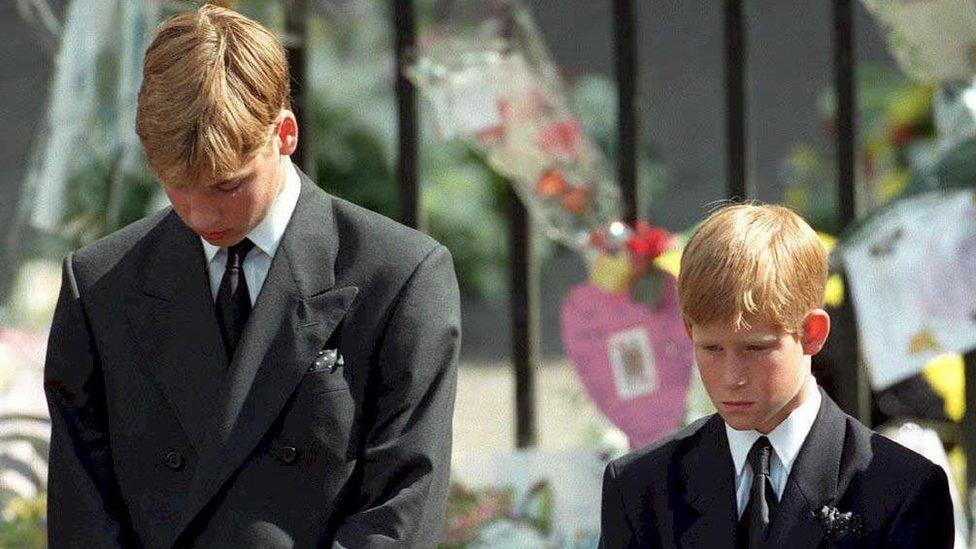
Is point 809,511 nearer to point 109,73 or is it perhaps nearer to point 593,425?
point 593,425

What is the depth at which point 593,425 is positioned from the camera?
388 cm

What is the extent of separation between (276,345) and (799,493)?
69cm

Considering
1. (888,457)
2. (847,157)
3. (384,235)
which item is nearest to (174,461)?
(384,235)

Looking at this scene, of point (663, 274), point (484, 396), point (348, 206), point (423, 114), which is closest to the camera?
point (348, 206)

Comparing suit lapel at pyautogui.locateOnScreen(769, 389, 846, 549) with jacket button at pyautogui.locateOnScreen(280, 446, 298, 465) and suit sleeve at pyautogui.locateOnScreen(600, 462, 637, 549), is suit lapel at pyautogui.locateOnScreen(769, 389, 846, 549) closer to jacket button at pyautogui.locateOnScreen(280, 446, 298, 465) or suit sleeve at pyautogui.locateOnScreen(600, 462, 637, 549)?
suit sleeve at pyautogui.locateOnScreen(600, 462, 637, 549)

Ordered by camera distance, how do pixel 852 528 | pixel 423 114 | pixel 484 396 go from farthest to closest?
pixel 484 396 < pixel 423 114 < pixel 852 528

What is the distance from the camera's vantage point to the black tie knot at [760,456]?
225 centimetres

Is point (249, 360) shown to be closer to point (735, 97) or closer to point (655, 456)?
point (655, 456)

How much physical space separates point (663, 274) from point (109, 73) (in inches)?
48.7

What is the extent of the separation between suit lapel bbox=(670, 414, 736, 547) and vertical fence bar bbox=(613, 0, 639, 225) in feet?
4.84

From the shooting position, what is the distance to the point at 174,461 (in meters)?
2.34

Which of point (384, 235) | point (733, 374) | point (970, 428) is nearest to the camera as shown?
point (733, 374)

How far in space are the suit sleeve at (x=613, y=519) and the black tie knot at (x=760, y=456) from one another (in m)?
0.17

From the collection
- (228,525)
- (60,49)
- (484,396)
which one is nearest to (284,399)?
(228,525)
